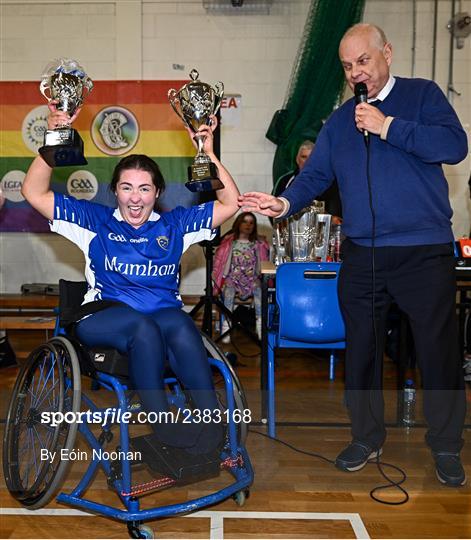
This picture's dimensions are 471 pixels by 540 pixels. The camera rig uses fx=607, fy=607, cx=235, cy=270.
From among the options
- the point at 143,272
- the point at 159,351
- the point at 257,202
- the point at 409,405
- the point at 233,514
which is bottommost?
the point at 233,514

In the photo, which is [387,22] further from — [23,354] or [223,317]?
[23,354]

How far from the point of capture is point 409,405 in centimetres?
260

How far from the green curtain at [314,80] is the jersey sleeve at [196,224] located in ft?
9.02

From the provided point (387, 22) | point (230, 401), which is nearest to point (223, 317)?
point (230, 401)

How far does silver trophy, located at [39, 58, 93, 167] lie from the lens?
75.0 inches

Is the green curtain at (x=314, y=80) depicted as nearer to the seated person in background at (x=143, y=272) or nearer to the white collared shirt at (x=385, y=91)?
the white collared shirt at (x=385, y=91)

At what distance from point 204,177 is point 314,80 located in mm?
3036

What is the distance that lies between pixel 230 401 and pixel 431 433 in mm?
764

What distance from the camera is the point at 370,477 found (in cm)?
212

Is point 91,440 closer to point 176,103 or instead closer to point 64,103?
point 64,103

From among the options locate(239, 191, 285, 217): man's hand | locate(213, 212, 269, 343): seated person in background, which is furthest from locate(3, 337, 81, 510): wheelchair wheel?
locate(213, 212, 269, 343): seated person in background

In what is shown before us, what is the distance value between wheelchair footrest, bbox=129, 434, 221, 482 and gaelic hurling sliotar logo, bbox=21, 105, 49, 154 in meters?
3.88

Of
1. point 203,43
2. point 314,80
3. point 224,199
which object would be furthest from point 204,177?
point 203,43

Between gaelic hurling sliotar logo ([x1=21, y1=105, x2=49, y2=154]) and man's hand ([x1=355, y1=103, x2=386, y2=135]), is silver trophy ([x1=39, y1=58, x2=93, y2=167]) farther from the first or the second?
gaelic hurling sliotar logo ([x1=21, y1=105, x2=49, y2=154])
